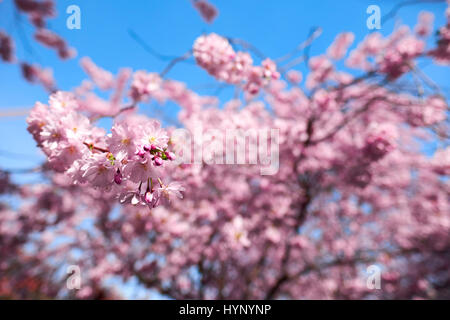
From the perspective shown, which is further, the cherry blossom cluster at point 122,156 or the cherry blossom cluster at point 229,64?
the cherry blossom cluster at point 229,64

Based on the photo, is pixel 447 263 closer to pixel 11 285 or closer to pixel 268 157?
pixel 268 157

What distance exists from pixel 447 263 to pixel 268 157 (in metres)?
6.46

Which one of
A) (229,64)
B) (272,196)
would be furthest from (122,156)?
(272,196)

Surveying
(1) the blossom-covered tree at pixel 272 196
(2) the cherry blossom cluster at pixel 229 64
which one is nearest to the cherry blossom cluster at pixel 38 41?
(1) the blossom-covered tree at pixel 272 196

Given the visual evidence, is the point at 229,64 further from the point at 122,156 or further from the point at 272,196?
the point at 272,196

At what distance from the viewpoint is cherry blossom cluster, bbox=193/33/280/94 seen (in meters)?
2.98

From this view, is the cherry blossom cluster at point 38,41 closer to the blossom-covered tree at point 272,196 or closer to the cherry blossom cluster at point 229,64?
the blossom-covered tree at point 272,196

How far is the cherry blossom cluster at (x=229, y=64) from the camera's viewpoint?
2.98m

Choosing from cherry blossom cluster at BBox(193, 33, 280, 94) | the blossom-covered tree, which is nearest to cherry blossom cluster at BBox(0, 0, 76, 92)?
the blossom-covered tree

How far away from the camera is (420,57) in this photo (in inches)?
160

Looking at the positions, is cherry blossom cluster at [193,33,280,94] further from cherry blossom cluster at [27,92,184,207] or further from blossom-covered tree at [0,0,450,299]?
cherry blossom cluster at [27,92,184,207]

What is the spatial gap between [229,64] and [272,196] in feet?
12.1

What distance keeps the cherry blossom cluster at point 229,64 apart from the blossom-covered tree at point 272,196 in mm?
16
